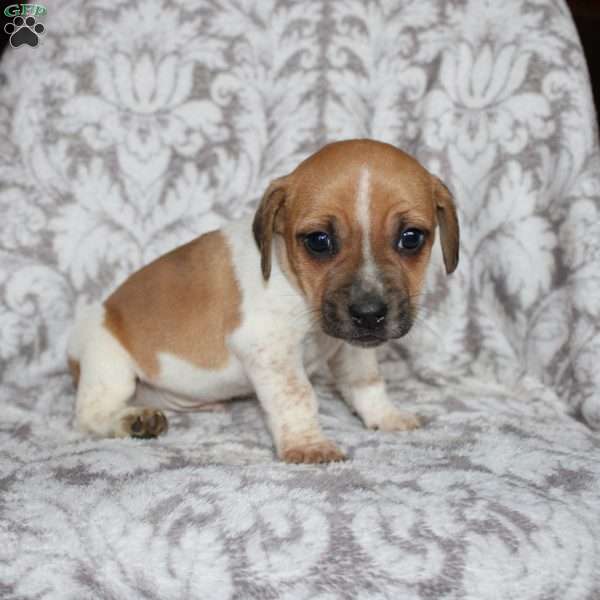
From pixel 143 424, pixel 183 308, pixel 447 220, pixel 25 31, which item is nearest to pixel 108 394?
pixel 143 424

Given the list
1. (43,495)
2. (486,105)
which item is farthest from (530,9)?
(43,495)

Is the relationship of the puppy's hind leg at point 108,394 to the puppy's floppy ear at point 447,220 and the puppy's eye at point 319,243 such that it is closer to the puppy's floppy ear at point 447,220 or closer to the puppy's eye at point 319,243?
the puppy's eye at point 319,243

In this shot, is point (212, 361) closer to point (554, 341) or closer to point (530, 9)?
point (554, 341)

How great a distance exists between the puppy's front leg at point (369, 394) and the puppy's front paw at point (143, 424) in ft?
2.96

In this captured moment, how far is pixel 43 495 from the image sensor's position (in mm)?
2695

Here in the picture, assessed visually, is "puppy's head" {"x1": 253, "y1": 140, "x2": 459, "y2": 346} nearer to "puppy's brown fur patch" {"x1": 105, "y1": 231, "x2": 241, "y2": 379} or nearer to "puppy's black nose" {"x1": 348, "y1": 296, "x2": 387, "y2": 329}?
"puppy's black nose" {"x1": 348, "y1": 296, "x2": 387, "y2": 329}

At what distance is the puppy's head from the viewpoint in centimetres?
301

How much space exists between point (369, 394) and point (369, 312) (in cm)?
91

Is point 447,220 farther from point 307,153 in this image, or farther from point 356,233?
point 307,153

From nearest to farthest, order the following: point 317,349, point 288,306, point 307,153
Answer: point 288,306 → point 317,349 → point 307,153

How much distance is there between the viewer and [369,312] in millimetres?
2955

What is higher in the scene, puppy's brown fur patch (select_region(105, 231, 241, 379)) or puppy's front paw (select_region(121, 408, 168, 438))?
puppy's brown fur patch (select_region(105, 231, 241, 379))

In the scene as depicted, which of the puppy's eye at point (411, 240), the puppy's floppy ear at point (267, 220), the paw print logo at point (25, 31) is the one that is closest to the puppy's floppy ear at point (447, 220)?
the puppy's eye at point (411, 240)

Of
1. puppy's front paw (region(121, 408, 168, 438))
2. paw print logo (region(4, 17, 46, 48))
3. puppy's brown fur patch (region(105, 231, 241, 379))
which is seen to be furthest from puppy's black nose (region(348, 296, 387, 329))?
paw print logo (region(4, 17, 46, 48))
